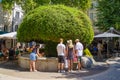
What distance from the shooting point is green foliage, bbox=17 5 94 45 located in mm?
17906

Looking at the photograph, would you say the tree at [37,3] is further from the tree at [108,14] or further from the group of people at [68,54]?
the group of people at [68,54]

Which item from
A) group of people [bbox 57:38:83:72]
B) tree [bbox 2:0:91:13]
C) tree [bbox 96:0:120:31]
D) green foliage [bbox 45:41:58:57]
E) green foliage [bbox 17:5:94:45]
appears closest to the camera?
group of people [bbox 57:38:83:72]

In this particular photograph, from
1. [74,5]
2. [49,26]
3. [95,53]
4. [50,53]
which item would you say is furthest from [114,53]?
[49,26]

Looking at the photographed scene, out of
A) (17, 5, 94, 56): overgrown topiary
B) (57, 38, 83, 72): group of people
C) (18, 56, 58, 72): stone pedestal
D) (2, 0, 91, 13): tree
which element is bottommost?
(18, 56, 58, 72): stone pedestal

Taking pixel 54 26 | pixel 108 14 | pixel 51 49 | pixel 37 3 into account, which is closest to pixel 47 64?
pixel 54 26

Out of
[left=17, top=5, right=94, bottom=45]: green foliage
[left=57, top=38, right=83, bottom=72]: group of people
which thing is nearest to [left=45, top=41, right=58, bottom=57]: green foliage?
[left=17, top=5, right=94, bottom=45]: green foliage

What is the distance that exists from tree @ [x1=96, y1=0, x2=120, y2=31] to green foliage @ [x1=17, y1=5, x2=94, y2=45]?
13.0 meters

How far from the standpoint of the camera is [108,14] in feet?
108

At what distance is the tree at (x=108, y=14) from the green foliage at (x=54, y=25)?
42.7 ft

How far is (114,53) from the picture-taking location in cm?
3028

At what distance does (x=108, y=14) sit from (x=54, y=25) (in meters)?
16.0

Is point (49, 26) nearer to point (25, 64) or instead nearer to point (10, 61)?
point (25, 64)

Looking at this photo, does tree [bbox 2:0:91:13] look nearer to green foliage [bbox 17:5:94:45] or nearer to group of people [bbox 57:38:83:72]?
green foliage [bbox 17:5:94:45]

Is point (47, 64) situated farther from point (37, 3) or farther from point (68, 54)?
point (37, 3)
